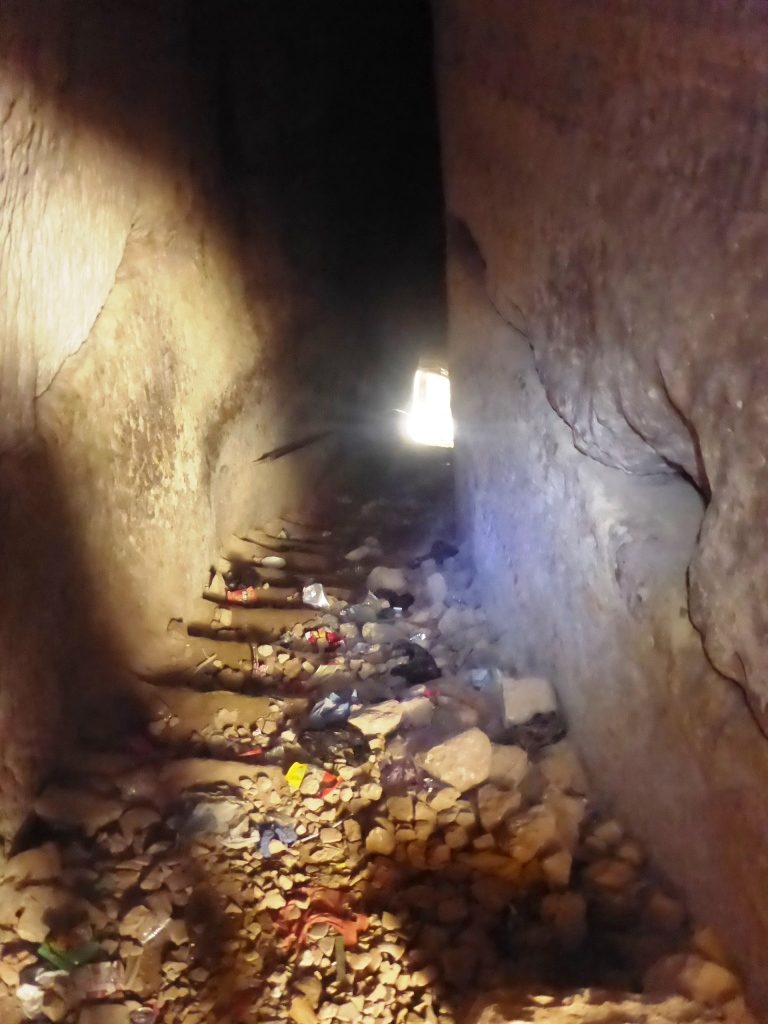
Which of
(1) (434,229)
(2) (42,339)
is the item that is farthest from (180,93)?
(1) (434,229)

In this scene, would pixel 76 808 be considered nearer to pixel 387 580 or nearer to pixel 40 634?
pixel 40 634

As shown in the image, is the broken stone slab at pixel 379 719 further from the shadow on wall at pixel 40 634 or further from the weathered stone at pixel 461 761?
the shadow on wall at pixel 40 634

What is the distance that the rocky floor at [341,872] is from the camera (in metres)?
1.78

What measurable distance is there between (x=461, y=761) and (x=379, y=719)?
1.08 ft

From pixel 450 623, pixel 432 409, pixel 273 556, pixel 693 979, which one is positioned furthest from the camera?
pixel 432 409

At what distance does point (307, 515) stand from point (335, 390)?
817 millimetres

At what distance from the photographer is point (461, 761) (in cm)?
229

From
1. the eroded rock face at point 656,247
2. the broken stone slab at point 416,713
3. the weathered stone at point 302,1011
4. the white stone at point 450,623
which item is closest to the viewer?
the eroded rock face at point 656,247

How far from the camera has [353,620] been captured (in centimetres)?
325

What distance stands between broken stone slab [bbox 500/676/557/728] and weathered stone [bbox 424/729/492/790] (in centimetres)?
A: 24

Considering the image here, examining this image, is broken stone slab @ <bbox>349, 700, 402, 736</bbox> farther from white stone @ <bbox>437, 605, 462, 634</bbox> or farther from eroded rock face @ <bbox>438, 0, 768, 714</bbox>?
eroded rock face @ <bbox>438, 0, 768, 714</bbox>

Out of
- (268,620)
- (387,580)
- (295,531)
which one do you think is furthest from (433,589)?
(295,531)

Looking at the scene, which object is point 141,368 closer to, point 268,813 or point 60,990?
point 268,813

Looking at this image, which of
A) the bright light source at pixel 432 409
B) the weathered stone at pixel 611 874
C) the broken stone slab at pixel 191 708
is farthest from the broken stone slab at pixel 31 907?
the bright light source at pixel 432 409
